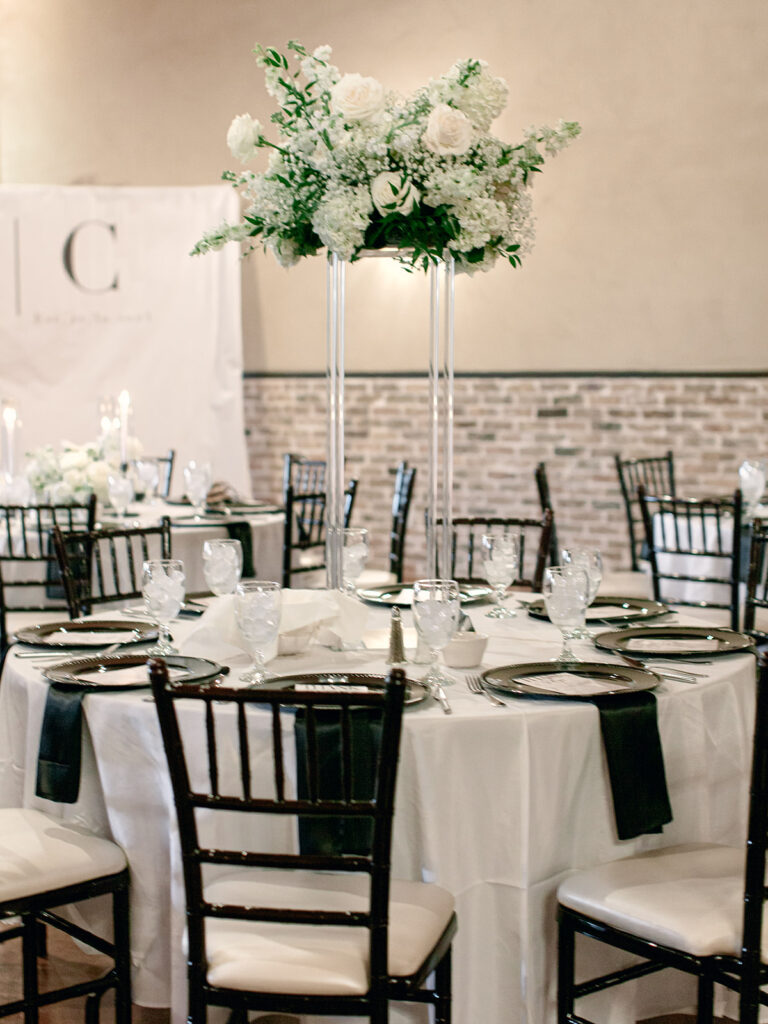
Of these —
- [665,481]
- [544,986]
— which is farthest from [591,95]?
[544,986]

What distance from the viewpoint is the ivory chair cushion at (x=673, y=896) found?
2.05m

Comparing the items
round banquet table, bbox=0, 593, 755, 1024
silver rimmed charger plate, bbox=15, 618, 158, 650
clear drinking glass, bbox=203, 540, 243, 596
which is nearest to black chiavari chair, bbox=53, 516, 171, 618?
silver rimmed charger plate, bbox=15, 618, 158, 650

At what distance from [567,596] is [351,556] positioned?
0.82m

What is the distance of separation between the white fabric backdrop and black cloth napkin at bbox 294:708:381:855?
21.4 feet

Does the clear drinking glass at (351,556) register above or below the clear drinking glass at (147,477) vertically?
below

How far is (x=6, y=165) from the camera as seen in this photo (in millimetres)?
9461

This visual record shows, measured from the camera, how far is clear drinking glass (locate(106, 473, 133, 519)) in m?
5.27

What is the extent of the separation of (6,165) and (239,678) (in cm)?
812

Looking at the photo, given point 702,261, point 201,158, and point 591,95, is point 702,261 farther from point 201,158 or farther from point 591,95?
point 201,158

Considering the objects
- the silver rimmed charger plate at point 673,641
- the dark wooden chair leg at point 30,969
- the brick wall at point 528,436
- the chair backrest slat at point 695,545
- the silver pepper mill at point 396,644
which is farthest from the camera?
the brick wall at point 528,436

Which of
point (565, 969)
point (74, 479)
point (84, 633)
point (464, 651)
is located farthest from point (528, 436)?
point (565, 969)

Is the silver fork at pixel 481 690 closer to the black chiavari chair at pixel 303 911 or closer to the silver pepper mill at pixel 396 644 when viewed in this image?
the silver pepper mill at pixel 396 644

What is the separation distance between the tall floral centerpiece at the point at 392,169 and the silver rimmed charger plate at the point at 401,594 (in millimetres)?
507

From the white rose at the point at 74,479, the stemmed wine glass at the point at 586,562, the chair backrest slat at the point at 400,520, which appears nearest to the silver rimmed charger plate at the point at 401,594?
the stemmed wine glass at the point at 586,562
